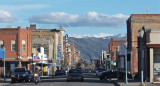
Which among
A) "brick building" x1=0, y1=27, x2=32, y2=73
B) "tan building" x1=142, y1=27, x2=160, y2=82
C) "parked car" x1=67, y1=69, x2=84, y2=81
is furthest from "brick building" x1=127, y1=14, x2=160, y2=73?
"tan building" x1=142, y1=27, x2=160, y2=82

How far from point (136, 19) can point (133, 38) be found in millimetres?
4352

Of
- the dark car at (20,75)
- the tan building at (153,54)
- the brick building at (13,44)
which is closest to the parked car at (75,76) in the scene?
the dark car at (20,75)

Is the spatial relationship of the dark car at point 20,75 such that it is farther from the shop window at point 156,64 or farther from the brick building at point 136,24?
the brick building at point 136,24

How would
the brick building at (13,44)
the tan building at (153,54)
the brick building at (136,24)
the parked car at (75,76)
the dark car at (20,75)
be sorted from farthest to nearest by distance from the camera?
the brick building at (136,24) < the brick building at (13,44) < the parked car at (75,76) < the dark car at (20,75) < the tan building at (153,54)

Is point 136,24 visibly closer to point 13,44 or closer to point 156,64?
point 13,44

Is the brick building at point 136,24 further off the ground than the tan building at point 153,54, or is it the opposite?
the brick building at point 136,24

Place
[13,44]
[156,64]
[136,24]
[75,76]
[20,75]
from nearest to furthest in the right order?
[156,64]
[20,75]
[75,76]
[13,44]
[136,24]

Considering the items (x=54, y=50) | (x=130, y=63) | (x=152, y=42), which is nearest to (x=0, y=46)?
(x=130, y=63)

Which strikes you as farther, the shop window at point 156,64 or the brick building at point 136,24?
the brick building at point 136,24

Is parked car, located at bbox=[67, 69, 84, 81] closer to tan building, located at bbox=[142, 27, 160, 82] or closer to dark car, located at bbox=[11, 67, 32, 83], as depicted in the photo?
dark car, located at bbox=[11, 67, 32, 83]

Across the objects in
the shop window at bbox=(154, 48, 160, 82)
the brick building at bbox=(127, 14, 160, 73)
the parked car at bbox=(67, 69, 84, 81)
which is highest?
the brick building at bbox=(127, 14, 160, 73)

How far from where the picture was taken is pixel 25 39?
243ft

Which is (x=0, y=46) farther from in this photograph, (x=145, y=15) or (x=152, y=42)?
(x=152, y=42)

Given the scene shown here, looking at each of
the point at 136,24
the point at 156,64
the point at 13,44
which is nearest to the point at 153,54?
the point at 156,64
